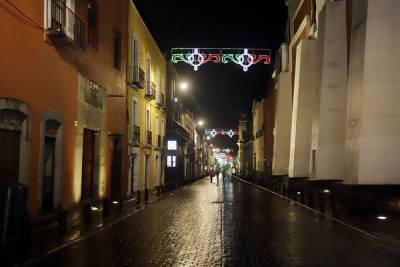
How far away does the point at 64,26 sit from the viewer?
57.9 feet

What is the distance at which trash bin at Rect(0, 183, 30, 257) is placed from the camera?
9.54 meters

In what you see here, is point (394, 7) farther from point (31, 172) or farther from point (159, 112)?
point (159, 112)

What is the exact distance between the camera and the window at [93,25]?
2158cm

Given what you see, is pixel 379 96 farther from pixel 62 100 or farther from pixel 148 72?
pixel 148 72

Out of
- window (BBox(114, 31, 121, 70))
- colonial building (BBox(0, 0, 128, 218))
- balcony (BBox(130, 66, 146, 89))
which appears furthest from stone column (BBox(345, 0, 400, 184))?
balcony (BBox(130, 66, 146, 89))

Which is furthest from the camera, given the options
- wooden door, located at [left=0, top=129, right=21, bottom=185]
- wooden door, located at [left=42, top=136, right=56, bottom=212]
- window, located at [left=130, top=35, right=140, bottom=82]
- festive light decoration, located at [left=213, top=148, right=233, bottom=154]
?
festive light decoration, located at [left=213, top=148, right=233, bottom=154]

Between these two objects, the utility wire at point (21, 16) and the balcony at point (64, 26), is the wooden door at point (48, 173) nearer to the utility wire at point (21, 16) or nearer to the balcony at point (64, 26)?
the balcony at point (64, 26)

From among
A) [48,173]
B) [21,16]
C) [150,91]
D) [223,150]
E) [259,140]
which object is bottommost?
[223,150]

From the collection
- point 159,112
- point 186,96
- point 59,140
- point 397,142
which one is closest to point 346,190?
point 397,142

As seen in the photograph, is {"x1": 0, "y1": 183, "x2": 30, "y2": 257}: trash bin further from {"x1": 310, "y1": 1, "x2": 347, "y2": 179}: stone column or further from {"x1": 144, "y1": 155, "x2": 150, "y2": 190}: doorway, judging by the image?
{"x1": 144, "y1": 155, "x2": 150, "y2": 190}: doorway

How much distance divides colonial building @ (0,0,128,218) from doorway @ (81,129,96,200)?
0.13ft

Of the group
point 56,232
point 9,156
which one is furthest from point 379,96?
point 9,156

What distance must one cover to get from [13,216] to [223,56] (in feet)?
70.5

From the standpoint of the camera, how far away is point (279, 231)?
14.0m
